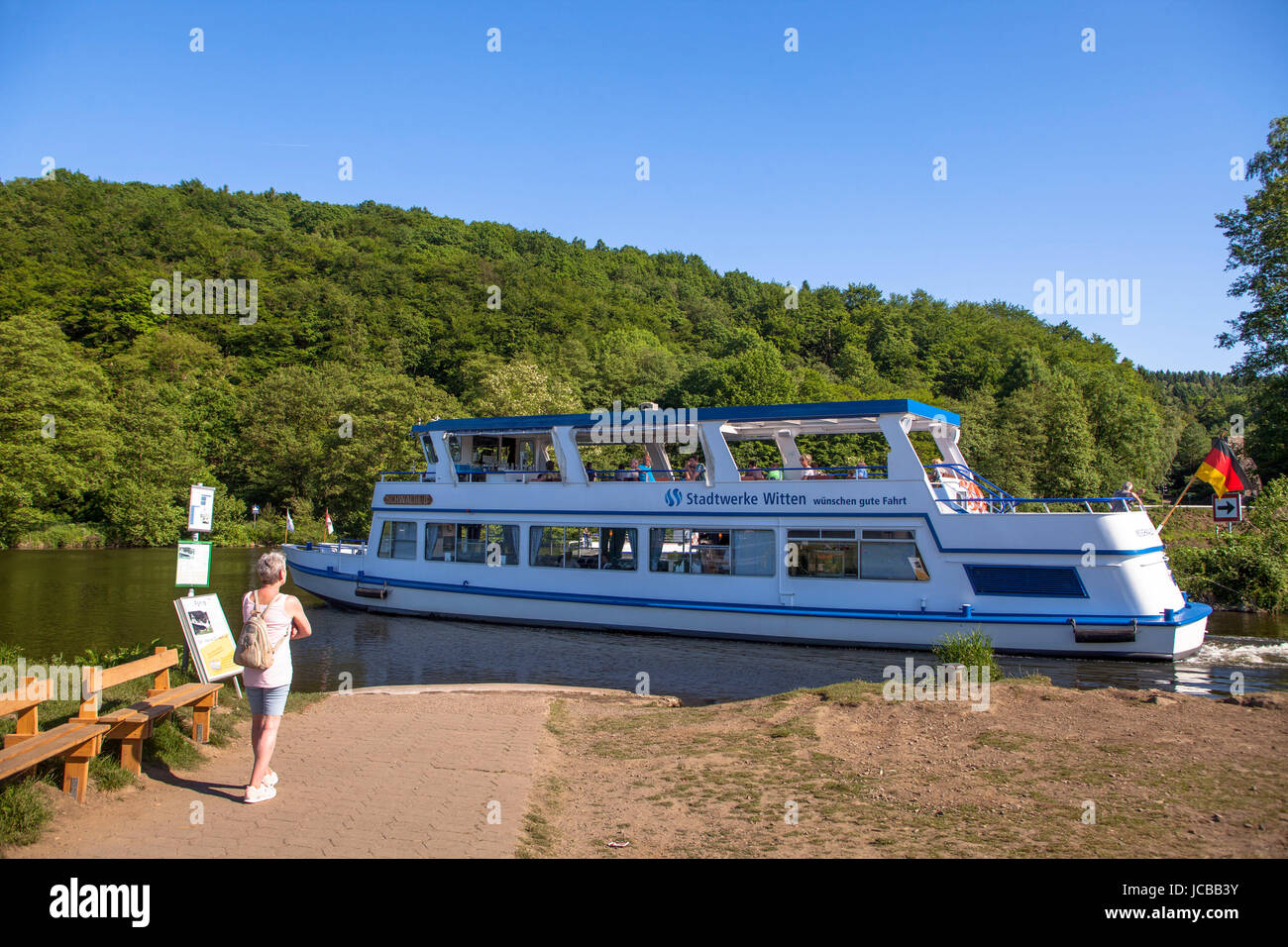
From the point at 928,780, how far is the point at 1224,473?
14.5 metres

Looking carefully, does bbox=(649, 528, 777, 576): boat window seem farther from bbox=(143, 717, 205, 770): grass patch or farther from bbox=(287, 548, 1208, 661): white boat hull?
bbox=(143, 717, 205, 770): grass patch

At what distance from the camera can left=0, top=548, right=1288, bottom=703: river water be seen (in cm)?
1473

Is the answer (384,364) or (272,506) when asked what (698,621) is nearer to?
(272,506)

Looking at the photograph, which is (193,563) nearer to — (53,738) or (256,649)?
(53,738)

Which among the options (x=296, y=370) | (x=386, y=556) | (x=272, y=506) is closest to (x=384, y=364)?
A: (x=296, y=370)

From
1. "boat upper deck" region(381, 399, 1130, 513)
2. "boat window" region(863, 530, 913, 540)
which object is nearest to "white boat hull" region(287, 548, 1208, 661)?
"boat window" region(863, 530, 913, 540)

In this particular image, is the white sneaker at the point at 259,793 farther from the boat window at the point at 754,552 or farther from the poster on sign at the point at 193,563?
the boat window at the point at 754,552

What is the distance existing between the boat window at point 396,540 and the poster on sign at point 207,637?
46.1ft

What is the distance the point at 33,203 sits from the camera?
76.2 metres

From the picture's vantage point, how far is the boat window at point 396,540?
22.9 meters

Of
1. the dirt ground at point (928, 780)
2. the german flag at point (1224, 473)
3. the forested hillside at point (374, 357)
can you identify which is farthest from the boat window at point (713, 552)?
the forested hillside at point (374, 357)

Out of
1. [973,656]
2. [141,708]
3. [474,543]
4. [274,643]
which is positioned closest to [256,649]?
Result: [274,643]

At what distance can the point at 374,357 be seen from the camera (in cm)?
7212

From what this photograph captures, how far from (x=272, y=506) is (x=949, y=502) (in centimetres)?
4726
